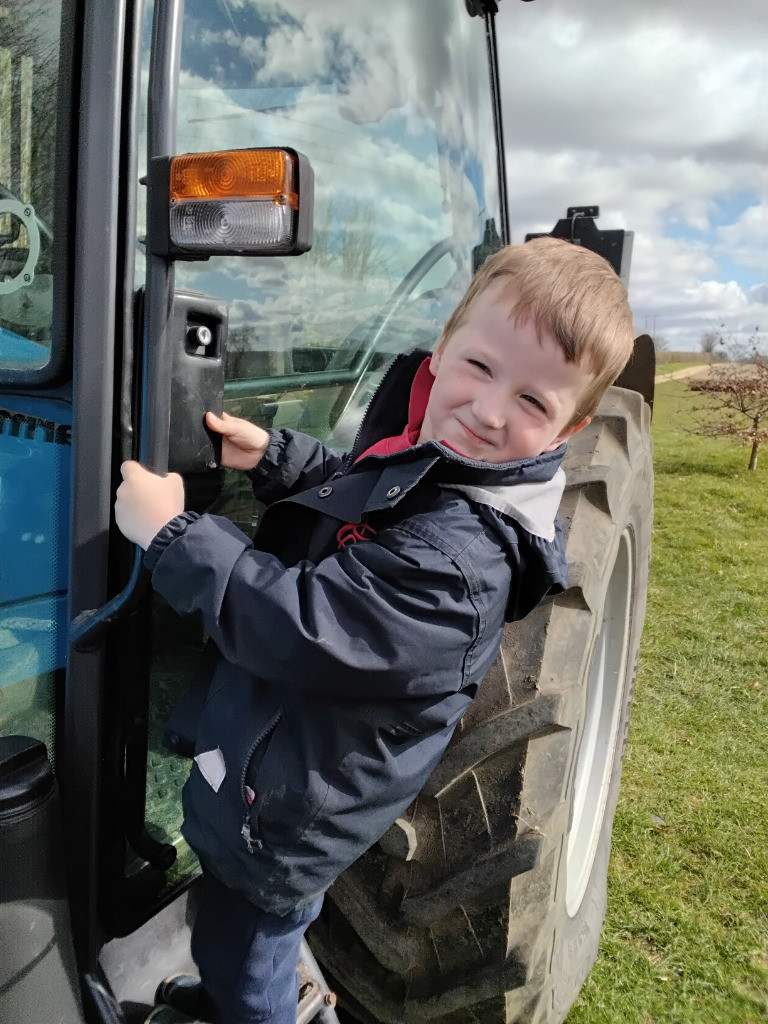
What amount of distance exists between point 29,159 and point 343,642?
0.74 meters

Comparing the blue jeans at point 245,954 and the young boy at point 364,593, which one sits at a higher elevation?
the young boy at point 364,593

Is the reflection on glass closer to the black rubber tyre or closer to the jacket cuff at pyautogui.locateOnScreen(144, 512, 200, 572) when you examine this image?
the jacket cuff at pyautogui.locateOnScreen(144, 512, 200, 572)

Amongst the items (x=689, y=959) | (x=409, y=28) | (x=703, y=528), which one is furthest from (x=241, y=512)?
(x=703, y=528)

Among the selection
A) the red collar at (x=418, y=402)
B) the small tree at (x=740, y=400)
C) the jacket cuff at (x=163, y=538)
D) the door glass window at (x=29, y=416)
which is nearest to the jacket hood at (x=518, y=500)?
the red collar at (x=418, y=402)

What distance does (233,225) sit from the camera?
3.25 feet

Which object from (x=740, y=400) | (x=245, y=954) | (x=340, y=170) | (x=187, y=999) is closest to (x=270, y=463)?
(x=340, y=170)

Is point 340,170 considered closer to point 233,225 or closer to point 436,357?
point 436,357

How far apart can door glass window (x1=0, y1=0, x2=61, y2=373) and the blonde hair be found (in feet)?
1.84

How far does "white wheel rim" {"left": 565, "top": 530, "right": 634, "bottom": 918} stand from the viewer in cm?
203

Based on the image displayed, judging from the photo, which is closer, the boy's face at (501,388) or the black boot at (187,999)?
the boy's face at (501,388)

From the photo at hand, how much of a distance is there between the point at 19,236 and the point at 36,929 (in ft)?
3.01

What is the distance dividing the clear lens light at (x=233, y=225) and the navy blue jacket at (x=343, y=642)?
32 cm

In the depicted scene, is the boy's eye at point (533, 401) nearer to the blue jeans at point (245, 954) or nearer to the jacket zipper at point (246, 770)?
the jacket zipper at point (246, 770)

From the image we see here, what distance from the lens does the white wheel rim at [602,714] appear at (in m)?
2.03
